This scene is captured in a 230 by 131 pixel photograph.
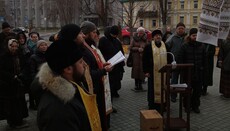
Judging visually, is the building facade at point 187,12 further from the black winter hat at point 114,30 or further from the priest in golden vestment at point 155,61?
the priest in golden vestment at point 155,61

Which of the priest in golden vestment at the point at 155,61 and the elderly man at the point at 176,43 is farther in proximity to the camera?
the elderly man at the point at 176,43

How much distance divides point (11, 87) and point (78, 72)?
4111 mm

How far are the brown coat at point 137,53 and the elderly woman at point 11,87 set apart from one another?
3995mm

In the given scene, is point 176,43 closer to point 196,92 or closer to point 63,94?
point 196,92

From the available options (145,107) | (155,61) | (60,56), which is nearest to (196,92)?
(155,61)

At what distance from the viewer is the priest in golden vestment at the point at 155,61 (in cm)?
Result: 638

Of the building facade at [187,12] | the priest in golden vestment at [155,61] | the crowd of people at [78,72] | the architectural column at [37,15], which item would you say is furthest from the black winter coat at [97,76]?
the architectural column at [37,15]

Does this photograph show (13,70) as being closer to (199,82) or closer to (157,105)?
(157,105)

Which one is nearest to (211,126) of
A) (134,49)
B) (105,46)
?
(105,46)

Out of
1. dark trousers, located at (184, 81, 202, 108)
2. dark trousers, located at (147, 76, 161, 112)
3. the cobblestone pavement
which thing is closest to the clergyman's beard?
the cobblestone pavement

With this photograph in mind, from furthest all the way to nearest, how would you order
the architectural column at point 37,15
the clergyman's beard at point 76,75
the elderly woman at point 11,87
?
the architectural column at point 37,15 → the elderly woman at point 11,87 → the clergyman's beard at point 76,75

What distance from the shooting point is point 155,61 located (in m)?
6.39

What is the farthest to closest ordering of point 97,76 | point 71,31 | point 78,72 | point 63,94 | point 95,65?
point 95,65, point 97,76, point 71,31, point 78,72, point 63,94

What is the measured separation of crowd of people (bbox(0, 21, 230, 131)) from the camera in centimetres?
194
